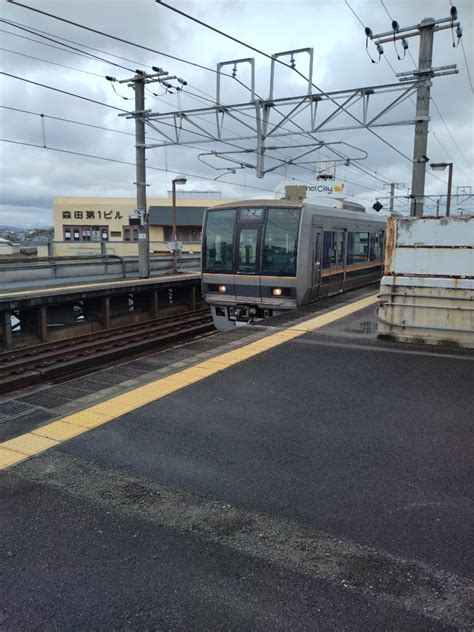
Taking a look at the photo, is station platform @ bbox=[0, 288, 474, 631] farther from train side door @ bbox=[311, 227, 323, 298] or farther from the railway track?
train side door @ bbox=[311, 227, 323, 298]

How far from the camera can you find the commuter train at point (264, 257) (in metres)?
11.4

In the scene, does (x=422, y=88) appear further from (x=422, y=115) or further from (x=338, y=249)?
(x=338, y=249)

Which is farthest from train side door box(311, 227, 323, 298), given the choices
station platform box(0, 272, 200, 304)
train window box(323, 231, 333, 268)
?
station platform box(0, 272, 200, 304)

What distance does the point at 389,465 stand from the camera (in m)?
Answer: 3.85

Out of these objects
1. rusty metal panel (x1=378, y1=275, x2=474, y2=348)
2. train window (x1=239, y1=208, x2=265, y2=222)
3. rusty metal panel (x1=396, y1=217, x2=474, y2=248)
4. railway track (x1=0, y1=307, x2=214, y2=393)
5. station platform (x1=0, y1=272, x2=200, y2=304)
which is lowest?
railway track (x1=0, y1=307, x2=214, y2=393)

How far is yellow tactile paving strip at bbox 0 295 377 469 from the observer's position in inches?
166

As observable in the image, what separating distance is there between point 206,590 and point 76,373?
8.17 m

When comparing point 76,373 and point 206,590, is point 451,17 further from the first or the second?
point 206,590

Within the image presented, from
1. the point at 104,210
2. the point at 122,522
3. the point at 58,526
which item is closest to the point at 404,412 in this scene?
the point at 122,522

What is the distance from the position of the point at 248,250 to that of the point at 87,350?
4293 millimetres

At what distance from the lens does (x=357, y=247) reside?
15695 mm

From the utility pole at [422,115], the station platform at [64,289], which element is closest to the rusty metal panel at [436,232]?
the utility pole at [422,115]

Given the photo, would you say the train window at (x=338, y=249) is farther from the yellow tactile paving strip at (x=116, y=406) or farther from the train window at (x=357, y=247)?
the yellow tactile paving strip at (x=116, y=406)

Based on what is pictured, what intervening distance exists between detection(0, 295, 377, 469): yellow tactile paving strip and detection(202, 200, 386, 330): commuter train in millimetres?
3515
